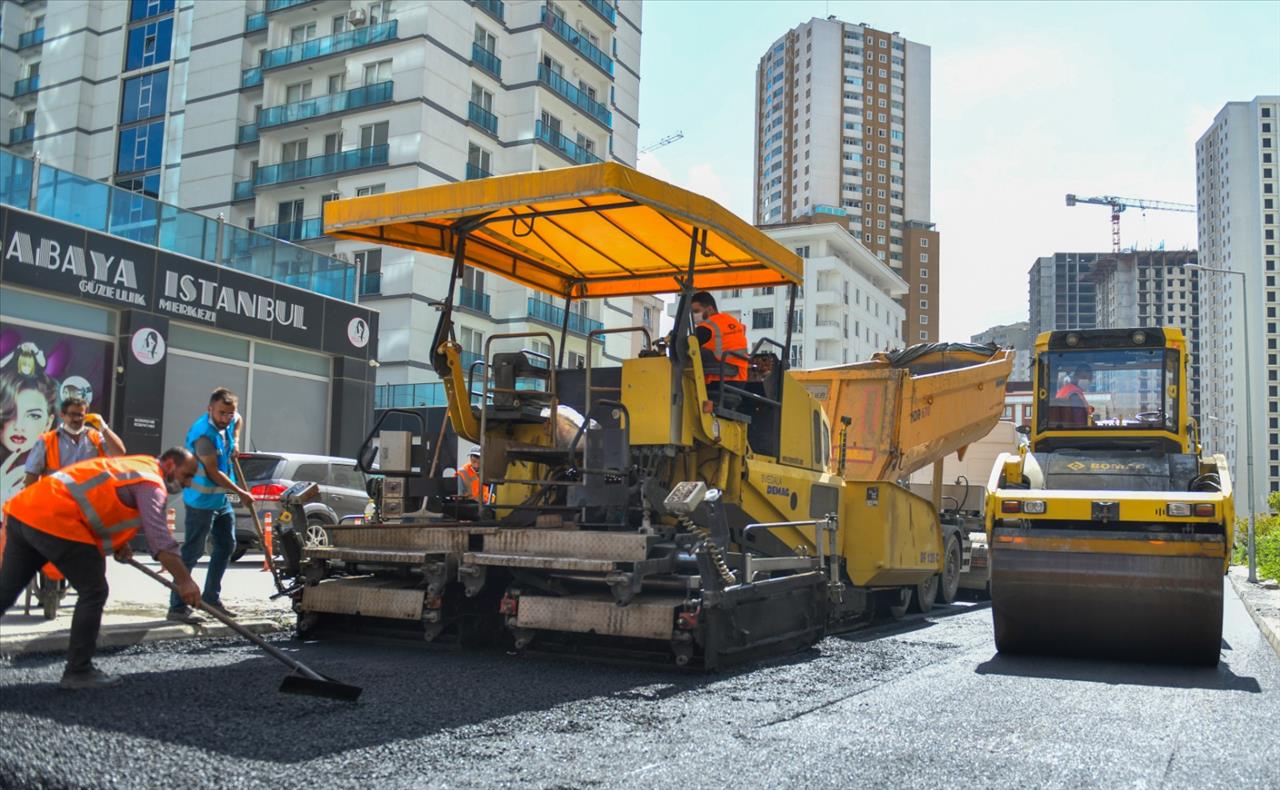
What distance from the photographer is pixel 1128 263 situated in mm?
114062

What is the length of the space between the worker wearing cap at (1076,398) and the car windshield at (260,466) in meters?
10.1

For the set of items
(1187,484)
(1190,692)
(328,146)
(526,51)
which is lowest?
(1190,692)

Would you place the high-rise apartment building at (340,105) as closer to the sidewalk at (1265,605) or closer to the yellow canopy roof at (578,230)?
the sidewalk at (1265,605)

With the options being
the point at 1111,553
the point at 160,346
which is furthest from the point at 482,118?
the point at 1111,553

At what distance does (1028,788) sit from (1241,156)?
3588 inches

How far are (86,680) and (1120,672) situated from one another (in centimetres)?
610

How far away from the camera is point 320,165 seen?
35125mm

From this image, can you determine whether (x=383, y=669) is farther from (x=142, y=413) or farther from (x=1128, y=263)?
(x=1128, y=263)

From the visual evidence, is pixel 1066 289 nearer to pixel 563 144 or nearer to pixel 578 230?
pixel 563 144

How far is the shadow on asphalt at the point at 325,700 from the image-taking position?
4398 mm

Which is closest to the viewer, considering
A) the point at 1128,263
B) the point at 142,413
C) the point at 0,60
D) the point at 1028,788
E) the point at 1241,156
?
the point at 1028,788

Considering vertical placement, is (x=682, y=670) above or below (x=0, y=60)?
below

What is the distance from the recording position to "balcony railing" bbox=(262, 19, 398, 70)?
34.6m

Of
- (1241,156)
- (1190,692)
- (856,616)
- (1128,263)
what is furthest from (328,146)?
(1128,263)
